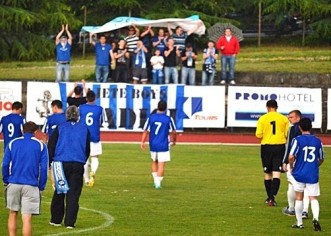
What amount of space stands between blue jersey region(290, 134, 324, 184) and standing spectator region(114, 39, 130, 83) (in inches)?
816

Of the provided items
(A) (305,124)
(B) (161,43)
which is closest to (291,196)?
(A) (305,124)

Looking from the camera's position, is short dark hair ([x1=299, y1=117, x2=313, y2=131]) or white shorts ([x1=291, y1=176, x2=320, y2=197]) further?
white shorts ([x1=291, y1=176, x2=320, y2=197])

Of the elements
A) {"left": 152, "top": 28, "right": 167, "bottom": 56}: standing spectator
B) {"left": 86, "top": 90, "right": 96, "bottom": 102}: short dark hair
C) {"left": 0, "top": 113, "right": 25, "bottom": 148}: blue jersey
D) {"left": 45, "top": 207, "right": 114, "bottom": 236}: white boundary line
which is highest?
{"left": 152, "top": 28, "right": 167, "bottom": 56}: standing spectator

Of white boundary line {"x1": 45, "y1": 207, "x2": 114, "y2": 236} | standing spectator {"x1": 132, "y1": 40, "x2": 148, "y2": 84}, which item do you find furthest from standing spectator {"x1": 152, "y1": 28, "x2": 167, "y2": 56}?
white boundary line {"x1": 45, "y1": 207, "x2": 114, "y2": 236}

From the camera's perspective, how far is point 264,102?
39000 millimetres

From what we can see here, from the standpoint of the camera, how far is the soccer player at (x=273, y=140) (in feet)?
74.1

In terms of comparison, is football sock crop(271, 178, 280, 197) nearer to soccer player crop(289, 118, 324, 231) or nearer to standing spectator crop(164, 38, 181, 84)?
soccer player crop(289, 118, 324, 231)

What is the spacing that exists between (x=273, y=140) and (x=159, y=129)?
9.72 ft

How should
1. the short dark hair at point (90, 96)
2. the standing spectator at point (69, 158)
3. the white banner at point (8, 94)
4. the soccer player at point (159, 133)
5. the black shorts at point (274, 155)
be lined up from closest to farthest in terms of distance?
1. the standing spectator at point (69, 158)
2. the black shorts at point (274, 155)
3. the short dark hair at point (90, 96)
4. the soccer player at point (159, 133)
5. the white banner at point (8, 94)

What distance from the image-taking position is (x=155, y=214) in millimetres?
20844

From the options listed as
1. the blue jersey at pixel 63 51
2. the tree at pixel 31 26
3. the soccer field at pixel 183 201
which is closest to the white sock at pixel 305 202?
the soccer field at pixel 183 201

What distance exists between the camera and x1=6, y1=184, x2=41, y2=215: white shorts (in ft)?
54.5

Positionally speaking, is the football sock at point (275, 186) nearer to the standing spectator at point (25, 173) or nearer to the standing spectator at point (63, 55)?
the standing spectator at point (25, 173)

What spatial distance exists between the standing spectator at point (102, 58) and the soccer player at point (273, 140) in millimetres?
17041
